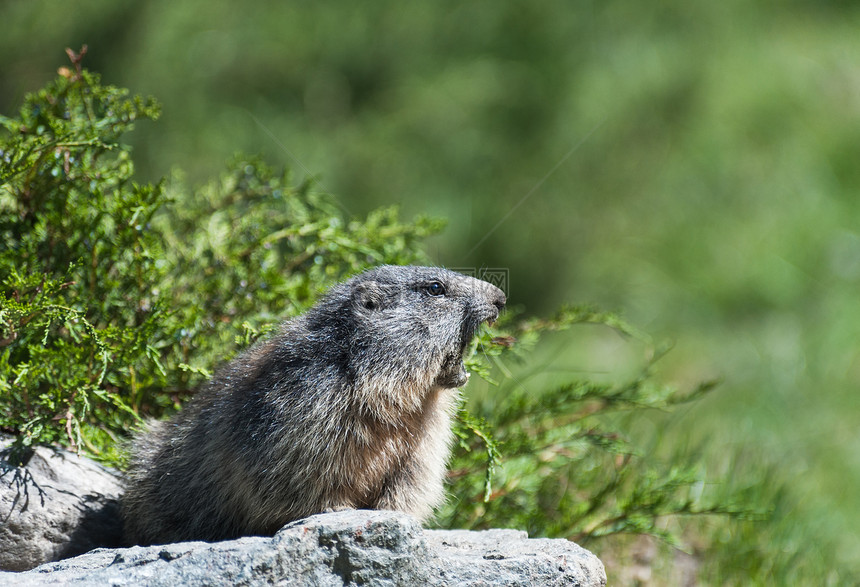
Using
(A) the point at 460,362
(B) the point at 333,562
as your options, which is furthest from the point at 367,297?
(B) the point at 333,562

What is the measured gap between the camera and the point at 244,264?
445cm

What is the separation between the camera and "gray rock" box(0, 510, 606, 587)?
8.92ft

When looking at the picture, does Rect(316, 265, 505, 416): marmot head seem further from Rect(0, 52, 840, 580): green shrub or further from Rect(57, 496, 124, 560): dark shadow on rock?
Rect(57, 496, 124, 560): dark shadow on rock

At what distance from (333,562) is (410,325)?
1010 millimetres

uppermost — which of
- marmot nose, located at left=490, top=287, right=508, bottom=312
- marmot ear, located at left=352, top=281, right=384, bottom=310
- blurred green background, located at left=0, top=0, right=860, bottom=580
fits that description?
blurred green background, located at left=0, top=0, right=860, bottom=580

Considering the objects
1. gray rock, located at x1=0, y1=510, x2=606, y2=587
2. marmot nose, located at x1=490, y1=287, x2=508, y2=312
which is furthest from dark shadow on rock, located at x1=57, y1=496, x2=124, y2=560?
marmot nose, located at x1=490, y1=287, x2=508, y2=312

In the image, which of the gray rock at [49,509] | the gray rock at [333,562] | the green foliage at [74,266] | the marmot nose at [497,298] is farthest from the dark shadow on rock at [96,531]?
the marmot nose at [497,298]

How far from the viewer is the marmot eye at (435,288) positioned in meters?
3.57

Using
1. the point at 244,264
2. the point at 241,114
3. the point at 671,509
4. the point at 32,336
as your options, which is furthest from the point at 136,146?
the point at 671,509

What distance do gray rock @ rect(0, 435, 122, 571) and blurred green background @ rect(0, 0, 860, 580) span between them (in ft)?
16.2

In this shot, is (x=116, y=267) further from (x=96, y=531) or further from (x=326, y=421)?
(x=326, y=421)

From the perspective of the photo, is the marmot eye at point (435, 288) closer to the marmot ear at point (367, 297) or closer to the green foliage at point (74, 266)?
the marmot ear at point (367, 297)

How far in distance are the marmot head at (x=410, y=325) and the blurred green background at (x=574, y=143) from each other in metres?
4.84

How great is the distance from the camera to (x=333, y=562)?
9.32 ft
